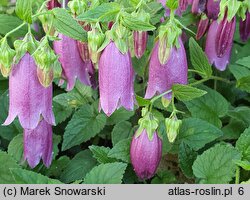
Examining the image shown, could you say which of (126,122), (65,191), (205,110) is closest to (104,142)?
(126,122)

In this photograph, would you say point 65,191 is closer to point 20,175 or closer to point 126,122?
point 20,175

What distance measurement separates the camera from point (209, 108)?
1916mm

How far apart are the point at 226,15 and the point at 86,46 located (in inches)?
18.9

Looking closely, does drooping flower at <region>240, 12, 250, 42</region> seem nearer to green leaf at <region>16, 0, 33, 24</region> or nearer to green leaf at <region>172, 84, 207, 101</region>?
green leaf at <region>172, 84, 207, 101</region>

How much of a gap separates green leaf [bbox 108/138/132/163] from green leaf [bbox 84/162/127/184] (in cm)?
16

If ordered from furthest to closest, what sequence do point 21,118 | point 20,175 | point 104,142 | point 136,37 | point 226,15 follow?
1. point 104,142
2. point 226,15
3. point 136,37
4. point 21,118
5. point 20,175

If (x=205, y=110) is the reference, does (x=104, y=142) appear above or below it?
below

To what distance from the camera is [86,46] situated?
5.32 feet

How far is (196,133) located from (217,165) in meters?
0.20

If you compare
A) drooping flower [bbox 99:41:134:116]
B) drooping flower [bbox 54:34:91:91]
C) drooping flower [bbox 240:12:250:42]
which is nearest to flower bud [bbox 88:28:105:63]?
drooping flower [bbox 99:41:134:116]

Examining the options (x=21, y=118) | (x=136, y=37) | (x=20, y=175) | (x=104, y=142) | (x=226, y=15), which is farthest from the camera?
(x=104, y=142)

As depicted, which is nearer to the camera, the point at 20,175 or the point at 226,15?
the point at 20,175

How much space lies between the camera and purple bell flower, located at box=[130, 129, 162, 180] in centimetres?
162

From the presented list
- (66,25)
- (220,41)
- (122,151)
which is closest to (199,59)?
(220,41)
